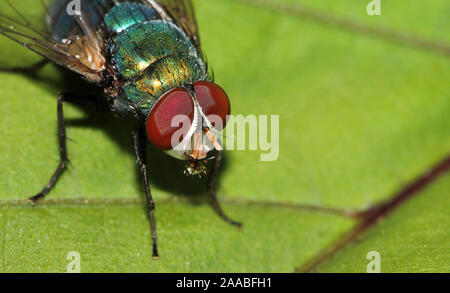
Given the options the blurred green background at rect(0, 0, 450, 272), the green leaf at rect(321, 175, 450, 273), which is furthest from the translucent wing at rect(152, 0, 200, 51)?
the green leaf at rect(321, 175, 450, 273)

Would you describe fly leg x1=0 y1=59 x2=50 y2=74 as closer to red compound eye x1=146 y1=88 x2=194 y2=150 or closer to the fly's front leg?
the fly's front leg

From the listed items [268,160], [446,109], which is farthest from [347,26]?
[268,160]

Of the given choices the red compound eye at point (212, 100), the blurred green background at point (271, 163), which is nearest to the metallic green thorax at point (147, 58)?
the red compound eye at point (212, 100)

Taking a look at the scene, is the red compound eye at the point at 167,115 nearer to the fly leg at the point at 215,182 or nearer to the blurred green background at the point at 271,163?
the blurred green background at the point at 271,163

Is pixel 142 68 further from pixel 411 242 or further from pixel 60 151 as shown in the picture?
pixel 411 242

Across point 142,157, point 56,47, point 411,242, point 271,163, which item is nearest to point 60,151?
point 142,157

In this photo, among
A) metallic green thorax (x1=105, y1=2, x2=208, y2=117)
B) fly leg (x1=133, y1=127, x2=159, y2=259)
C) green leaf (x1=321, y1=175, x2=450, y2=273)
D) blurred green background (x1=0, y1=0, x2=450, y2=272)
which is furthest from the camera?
fly leg (x1=133, y1=127, x2=159, y2=259)
